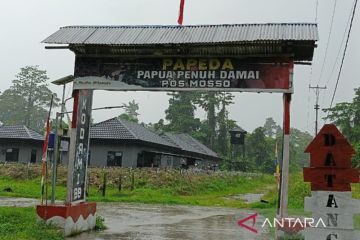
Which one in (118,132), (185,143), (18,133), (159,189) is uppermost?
(185,143)

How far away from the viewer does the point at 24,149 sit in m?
38.1

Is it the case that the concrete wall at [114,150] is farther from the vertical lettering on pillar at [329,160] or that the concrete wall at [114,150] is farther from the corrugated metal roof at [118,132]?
the vertical lettering on pillar at [329,160]

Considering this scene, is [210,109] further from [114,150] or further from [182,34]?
[182,34]

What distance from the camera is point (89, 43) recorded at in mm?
10141

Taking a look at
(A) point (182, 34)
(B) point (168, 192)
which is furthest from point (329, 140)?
(B) point (168, 192)

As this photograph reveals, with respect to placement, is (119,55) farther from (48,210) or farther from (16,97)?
(16,97)

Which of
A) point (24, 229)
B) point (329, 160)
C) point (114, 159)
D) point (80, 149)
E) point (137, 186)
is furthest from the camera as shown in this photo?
point (114, 159)

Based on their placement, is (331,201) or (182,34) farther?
(182,34)

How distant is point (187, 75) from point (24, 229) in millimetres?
5263

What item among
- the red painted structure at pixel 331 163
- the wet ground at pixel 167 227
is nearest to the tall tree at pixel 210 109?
the wet ground at pixel 167 227

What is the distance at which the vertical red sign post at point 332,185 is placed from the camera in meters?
4.79

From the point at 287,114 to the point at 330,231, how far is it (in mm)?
4969

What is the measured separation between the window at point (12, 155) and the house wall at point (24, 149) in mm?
283

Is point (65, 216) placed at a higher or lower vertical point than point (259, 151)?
lower
